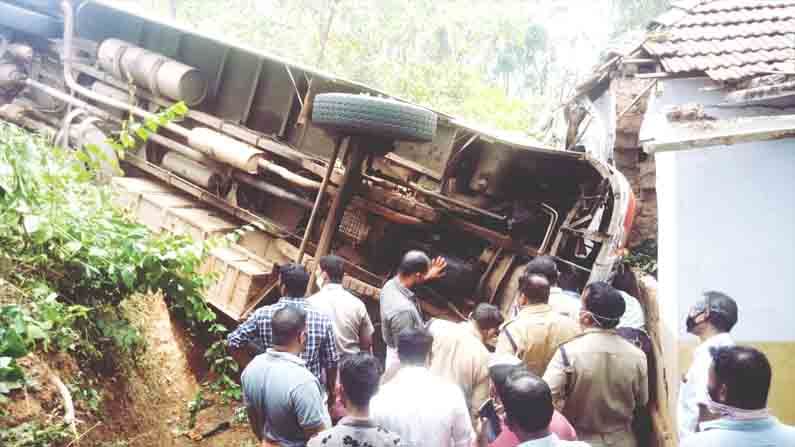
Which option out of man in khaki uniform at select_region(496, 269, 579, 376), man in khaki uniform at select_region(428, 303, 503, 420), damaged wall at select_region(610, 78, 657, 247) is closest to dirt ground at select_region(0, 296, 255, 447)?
man in khaki uniform at select_region(428, 303, 503, 420)

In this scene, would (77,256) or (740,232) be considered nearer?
(77,256)

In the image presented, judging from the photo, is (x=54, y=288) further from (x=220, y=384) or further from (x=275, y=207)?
(x=275, y=207)

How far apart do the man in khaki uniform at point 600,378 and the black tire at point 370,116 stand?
2.35 meters

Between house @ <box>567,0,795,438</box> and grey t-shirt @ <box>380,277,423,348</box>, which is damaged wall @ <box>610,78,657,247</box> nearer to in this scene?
house @ <box>567,0,795,438</box>

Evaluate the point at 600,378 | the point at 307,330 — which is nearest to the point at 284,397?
the point at 307,330

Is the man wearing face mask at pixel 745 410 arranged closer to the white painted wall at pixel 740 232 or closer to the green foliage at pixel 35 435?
the white painted wall at pixel 740 232

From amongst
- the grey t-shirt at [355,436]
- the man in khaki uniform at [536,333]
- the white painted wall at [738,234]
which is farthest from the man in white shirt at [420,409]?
the white painted wall at [738,234]

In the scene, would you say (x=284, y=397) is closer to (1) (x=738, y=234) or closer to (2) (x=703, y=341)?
(2) (x=703, y=341)

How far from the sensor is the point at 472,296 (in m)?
6.10

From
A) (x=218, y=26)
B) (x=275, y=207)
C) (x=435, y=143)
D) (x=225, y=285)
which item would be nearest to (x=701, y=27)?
(x=435, y=143)

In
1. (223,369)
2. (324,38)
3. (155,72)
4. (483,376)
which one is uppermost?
(324,38)

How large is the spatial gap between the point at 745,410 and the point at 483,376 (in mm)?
1414

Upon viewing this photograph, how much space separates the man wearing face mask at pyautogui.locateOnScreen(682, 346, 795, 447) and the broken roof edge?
2.10 meters

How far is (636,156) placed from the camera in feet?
28.1
